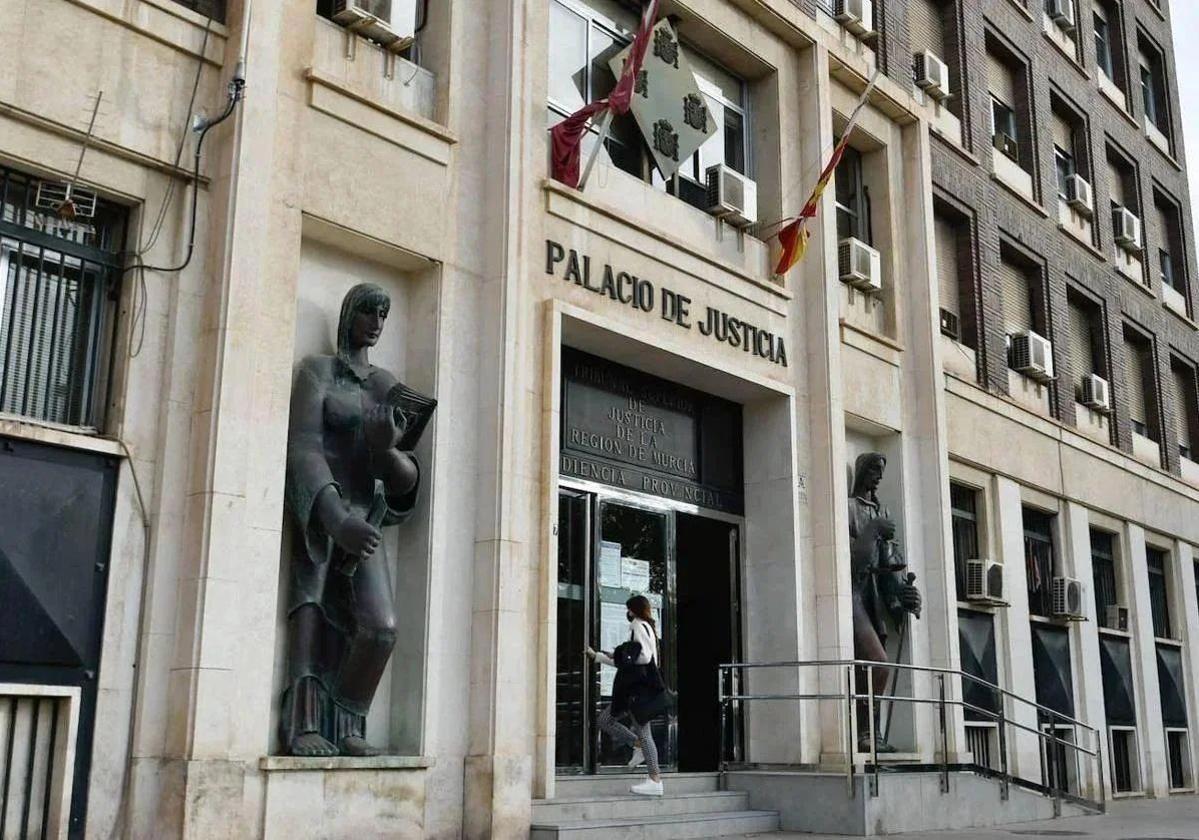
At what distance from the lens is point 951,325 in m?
18.8

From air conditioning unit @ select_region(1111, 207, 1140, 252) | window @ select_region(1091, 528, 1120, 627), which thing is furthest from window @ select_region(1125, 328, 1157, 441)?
window @ select_region(1091, 528, 1120, 627)

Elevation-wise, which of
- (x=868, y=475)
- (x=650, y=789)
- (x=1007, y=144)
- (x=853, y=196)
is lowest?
(x=650, y=789)

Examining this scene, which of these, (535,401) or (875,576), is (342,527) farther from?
(875,576)

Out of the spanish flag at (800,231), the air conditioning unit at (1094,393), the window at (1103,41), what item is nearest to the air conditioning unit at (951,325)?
the air conditioning unit at (1094,393)

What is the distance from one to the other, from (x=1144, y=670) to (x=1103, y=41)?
12309mm

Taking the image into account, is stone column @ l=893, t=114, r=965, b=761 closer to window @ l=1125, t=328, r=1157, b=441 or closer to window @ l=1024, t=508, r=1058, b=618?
window @ l=1024, t=508, r=1058, b=618

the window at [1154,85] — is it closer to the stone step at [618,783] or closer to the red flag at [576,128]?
the red flag at [576,128]

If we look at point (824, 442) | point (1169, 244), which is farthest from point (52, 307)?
point (1169, 244)

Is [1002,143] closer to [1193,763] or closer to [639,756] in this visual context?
[1193,763]

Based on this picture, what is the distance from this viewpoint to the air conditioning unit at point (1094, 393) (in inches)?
859

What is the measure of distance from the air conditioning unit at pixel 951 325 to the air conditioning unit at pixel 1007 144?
11.7ft

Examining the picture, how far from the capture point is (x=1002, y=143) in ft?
69.8

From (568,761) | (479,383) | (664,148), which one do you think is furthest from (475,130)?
(568,761)

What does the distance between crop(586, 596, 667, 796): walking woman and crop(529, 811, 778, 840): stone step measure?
0.50 meters
